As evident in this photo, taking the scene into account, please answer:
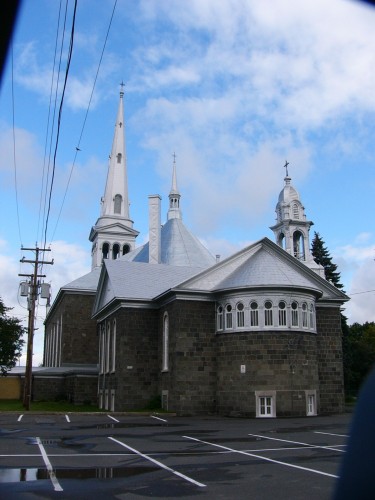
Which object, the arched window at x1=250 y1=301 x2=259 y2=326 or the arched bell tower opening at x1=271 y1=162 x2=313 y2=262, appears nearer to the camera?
the arched window at x1=250 y1=301 x2=259 y2=326

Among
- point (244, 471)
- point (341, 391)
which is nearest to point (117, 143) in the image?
point (341, 391)

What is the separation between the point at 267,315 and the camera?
2877cm

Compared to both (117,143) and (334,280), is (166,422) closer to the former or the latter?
(334,280)

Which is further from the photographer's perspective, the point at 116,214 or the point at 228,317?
the point at 116,214

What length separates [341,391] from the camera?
32594mm

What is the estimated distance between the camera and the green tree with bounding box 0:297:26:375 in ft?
159

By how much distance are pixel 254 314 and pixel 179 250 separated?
19827mm

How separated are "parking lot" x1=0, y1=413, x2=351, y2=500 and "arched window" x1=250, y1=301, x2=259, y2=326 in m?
7.43

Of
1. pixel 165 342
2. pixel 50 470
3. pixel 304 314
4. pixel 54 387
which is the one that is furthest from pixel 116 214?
pixel 50 470

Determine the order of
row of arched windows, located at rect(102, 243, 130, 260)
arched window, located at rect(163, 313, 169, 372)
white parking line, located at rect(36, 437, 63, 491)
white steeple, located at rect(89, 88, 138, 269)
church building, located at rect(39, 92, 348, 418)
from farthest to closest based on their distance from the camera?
row of arched windows, located at rect(102, 243, 130, 260) < white steeple, located at rect(89, 88, 138, 269) < arched window, located at rect(163, 313, 169, 372) < church building, located at rect(39, 92, 348, 418) < white parking line, located at rect(36, 437, 63, 491)

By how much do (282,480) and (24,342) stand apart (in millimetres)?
46364

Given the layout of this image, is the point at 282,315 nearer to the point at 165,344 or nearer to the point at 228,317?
the point at 228,317

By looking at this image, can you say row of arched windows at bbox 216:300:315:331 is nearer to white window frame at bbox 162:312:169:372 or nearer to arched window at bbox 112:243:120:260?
white window frame at bbox 162:312:169:372

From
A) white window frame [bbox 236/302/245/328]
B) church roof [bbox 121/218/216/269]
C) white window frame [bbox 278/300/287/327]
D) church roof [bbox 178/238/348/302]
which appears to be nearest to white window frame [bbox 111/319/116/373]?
church roof [bbox 178/238/348/302]
